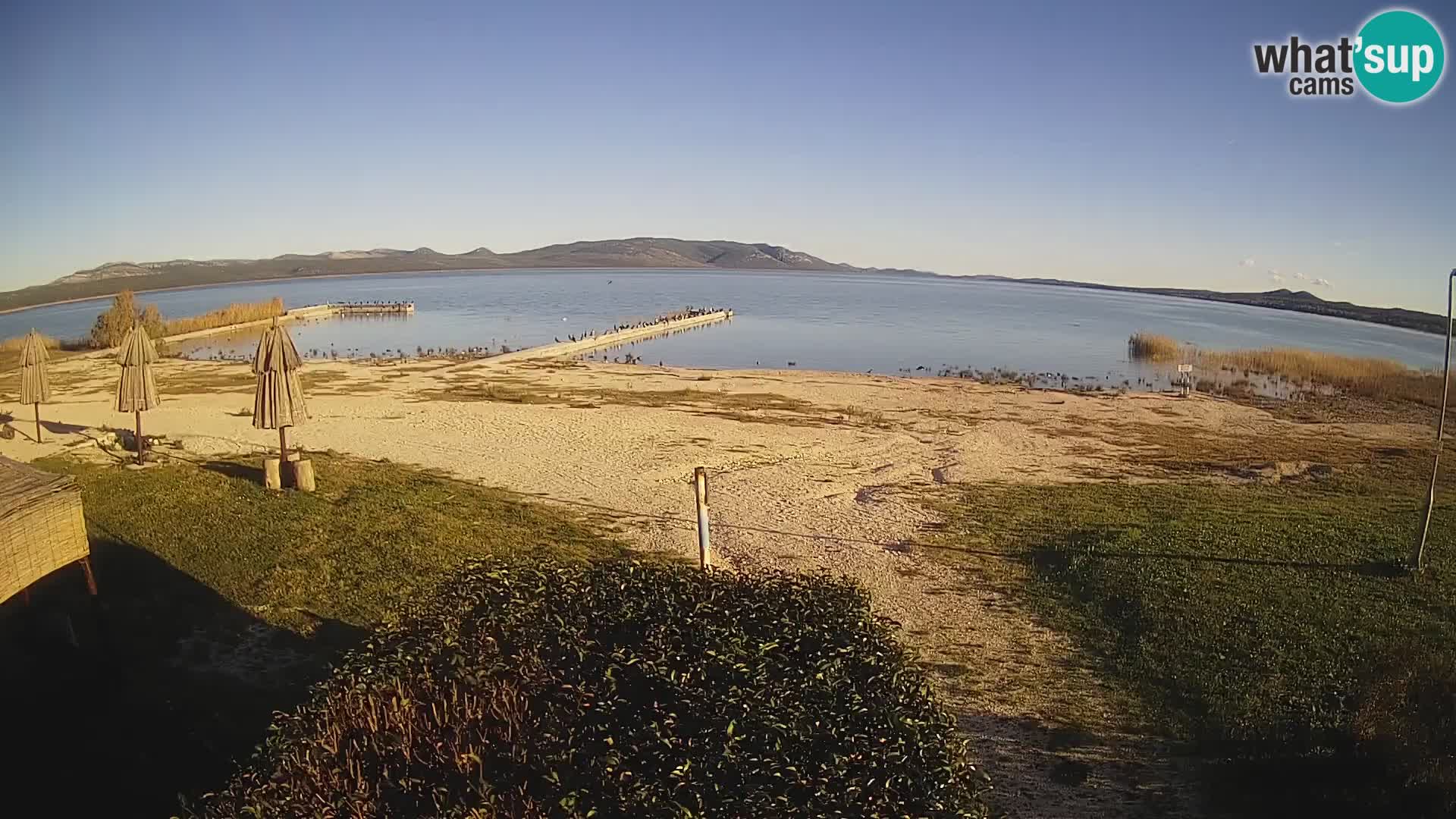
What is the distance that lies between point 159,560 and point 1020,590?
28.8 feet

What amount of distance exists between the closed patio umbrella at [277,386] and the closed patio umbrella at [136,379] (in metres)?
1.89

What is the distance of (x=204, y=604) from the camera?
7.71m

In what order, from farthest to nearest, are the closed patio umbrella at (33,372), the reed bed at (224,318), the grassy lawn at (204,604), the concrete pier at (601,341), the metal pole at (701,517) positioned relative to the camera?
1. the reed bed at (224,318)
2. the concrete pier at (601,341)
3. the closed patio umbrella at (33,372)
4. the metal pole at (701,517)
5. the grassy lawn at (204,604)

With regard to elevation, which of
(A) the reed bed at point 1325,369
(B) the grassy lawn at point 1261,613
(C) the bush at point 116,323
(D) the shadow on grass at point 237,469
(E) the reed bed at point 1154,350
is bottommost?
(B) the grassy lawn at point 1261,613

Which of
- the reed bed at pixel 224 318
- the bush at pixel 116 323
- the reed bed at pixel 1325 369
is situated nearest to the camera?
the reed bed at pixel 1325 369

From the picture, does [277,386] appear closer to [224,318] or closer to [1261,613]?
[1261,613]

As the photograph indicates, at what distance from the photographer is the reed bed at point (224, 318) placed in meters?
40.0

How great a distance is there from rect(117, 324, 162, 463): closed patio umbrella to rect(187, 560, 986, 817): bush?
11.0 metres

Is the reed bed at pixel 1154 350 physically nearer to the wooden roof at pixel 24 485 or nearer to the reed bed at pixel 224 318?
the reed bed at pixel 224 318

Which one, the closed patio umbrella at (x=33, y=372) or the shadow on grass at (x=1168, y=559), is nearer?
the shadow on grass at (x=1168, y=559)

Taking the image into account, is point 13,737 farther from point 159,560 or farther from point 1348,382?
point 1348,382

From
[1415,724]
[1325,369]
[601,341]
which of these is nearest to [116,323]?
[601,341]

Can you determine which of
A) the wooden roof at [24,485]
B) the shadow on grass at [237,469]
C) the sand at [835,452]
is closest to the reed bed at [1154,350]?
the sand at [835,452]

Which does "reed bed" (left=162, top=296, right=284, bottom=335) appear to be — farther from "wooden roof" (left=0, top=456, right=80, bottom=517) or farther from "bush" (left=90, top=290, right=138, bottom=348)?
"wooden roof" (left=0, top=456, right=80, bottom=517)
